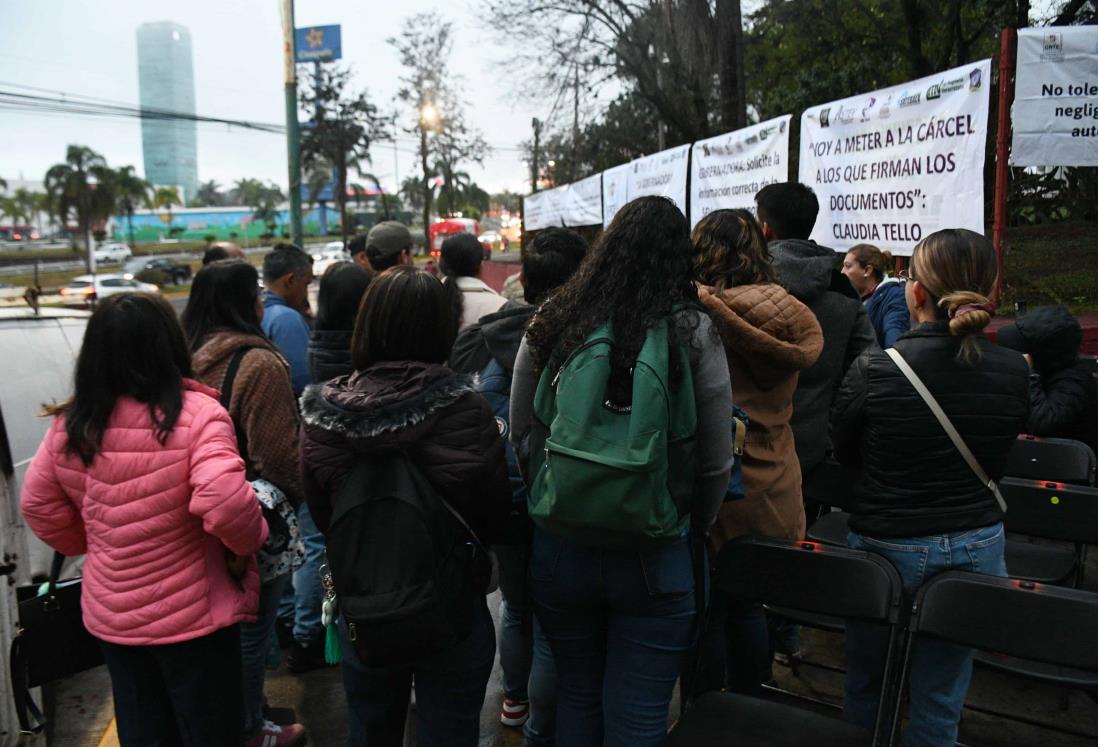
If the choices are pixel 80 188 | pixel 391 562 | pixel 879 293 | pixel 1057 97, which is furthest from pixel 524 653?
pixel 80 188

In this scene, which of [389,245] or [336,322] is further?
[389,245]

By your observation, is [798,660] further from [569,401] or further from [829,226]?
[829,226]

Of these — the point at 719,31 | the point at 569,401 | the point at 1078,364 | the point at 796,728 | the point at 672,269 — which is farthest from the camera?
the point at 719,31

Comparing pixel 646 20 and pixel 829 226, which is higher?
pixel 646 20

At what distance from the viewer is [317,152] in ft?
127

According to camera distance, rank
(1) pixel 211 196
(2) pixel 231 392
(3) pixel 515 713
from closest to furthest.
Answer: (2) pixel 231 392
(3) pixel 515 713
(1) pixel 211 196

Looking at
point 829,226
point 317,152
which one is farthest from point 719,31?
point 317,152

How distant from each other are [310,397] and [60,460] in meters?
0.76

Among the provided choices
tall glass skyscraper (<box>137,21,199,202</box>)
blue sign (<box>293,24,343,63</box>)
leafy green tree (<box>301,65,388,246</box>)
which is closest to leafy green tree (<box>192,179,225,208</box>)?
tall glass skyscraper (<box>137,21,199,202</box>)

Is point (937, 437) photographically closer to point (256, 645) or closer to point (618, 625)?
point (618, 625)

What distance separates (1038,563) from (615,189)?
773cm

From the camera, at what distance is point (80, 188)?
2060 inches

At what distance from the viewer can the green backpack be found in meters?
1.90

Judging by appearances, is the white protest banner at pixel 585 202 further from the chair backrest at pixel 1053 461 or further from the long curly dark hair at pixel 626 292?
the long curly dark hair at pixel 626 292
